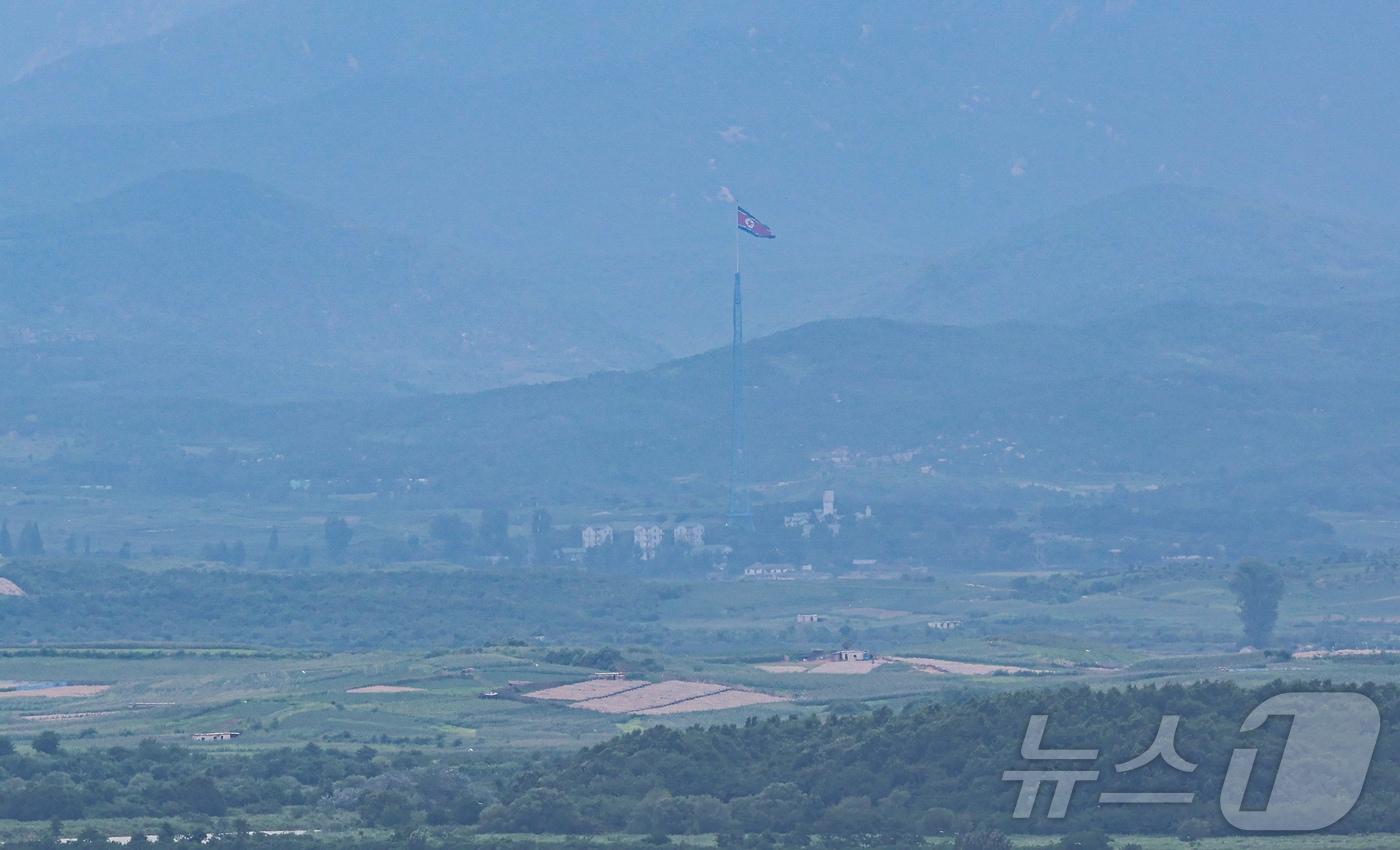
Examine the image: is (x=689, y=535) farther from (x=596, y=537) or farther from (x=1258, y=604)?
(x=1258, y=604)

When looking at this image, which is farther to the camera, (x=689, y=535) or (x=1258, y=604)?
(x=689, y=535)

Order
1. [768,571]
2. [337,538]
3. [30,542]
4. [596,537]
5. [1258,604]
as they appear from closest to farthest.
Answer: [1258,604] < [30,542] < [768,571] < [337,538] < [596,537]

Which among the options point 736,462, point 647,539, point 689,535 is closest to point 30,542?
point 647,539

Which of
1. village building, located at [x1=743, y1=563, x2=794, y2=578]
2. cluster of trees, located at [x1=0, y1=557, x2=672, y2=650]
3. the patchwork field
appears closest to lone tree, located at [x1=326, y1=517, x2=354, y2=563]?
cluster of trees, located at [x1=0, y1=557, x2=672, y2=650]

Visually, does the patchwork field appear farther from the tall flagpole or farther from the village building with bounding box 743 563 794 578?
the tall flagpole

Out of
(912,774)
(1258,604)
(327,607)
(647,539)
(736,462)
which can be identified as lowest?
(912,774)

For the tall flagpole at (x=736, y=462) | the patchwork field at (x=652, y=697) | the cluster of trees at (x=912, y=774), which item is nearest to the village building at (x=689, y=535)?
the tall flagpole at (x=736, y=462)

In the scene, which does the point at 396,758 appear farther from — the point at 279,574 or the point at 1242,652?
the point at 279,574

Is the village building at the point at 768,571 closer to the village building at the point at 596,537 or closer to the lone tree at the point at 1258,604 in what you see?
the village building at the point at 596,537
